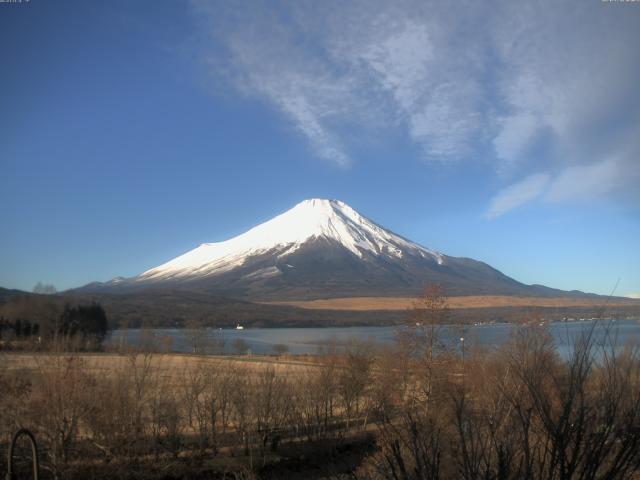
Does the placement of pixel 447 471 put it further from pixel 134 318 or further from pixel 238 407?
pixel 134 318

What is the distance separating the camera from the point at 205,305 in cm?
14588

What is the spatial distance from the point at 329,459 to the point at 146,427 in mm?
6420

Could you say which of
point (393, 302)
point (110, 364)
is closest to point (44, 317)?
point (110, 364)

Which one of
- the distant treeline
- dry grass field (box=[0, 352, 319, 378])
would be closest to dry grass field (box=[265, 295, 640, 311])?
the distant treeline

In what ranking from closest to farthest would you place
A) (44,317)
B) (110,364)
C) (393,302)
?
(110,364) → (44,317) → (393,302)

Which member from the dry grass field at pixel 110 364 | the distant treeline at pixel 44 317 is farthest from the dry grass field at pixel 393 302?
the dry grass field at pixel 110 364

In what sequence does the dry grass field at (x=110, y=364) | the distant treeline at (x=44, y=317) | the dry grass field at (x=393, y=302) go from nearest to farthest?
the dry grass field at (x=110, y=364)
the distant treeline at (x=44, y=317)
the dry grass field at (x=393, y=302)

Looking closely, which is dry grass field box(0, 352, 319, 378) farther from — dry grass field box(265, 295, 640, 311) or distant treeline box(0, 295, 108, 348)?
dry grass field box(265, 295, 640, 311)

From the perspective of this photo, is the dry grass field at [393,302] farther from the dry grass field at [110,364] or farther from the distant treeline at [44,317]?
the dry grass field at [110,364]

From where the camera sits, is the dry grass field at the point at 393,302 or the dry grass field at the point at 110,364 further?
the dry grass field at the point at 393,302

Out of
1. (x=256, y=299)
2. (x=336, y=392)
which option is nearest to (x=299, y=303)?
(x=256, y=299)

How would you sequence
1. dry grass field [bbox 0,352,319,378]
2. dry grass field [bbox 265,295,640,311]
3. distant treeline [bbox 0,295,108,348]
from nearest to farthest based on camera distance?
1. dry grass field [bbox 0,352,319,378]
2. distant treeline [bbox 0,295,108,348]
3. dry grass field [bbox 265,295,640,311]

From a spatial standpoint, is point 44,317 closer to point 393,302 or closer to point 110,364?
point 110,364

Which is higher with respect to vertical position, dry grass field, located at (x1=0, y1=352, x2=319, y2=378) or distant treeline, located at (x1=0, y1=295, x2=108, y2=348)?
distant treeline, located at (x1=0, y1=295, x2=108, y2=348)
